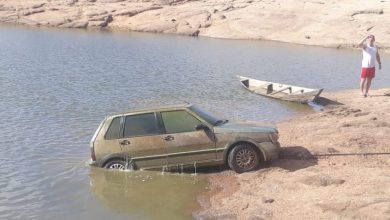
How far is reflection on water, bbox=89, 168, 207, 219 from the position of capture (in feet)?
36.1

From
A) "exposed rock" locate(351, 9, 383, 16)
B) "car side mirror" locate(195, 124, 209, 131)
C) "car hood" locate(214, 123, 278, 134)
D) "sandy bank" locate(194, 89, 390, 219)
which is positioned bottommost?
"sandy bank" locate(194, 89, 390, 219)

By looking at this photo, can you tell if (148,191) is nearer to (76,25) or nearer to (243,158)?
(243,158)

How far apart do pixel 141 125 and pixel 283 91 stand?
43.0 ft

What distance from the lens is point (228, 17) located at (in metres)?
60.0

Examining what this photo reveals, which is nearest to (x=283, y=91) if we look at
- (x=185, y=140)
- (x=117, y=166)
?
(x=185, y=140)

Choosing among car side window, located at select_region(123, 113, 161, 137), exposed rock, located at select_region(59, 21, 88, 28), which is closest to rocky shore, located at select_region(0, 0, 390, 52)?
exposed rock, located at select_region(59, 21, 88, 28)

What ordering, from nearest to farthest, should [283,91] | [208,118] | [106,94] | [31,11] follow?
[208,118] < [106,94] < [283,91] < [31,11]

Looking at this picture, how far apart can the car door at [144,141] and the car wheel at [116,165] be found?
28 cm

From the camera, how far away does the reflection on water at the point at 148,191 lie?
1099 centimetres

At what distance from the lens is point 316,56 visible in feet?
142

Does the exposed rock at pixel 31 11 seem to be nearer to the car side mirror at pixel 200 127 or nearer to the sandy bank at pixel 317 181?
the sandy bank at pixel 317 181

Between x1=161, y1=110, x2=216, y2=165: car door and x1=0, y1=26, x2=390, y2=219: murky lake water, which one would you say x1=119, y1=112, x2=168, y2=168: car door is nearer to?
x1=161, y1=110, x2=216, y2=165: car door

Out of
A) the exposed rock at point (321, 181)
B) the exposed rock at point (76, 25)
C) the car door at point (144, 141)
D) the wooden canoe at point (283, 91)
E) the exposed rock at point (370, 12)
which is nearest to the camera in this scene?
the exposed rock at point (321, 181)

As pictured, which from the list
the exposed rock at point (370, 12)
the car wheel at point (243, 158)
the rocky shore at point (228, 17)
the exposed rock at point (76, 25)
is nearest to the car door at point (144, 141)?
the car wheel at point (243, 158)
